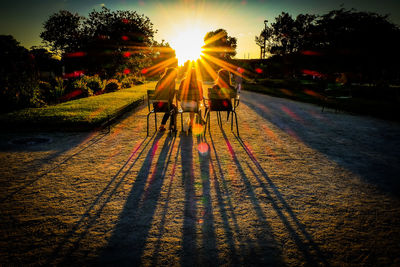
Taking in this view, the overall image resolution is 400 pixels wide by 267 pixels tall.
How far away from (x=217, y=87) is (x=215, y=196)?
15.1 feet

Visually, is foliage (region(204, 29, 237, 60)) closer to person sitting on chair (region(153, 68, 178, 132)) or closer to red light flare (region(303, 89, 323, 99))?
red light flare (region(303, 89, 323, 99))

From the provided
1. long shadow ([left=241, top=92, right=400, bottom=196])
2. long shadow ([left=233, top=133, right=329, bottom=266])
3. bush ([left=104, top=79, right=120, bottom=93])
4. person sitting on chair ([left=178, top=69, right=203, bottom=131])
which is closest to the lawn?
long shadow ([left=241, top=92, right=400, bottom=196])

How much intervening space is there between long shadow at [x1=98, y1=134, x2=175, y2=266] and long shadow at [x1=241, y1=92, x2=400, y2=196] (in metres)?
3.58

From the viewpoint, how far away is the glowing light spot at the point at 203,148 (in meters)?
5.21

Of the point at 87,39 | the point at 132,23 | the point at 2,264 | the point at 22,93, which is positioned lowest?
the point at 2,264

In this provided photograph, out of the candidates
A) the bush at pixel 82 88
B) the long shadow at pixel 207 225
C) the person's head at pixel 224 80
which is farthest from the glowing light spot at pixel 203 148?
the bush at pixel 82 88

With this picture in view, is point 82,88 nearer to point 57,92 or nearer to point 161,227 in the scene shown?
point 57,92

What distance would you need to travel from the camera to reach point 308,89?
2211 centimetres

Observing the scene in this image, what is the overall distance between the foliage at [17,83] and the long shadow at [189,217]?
9.16 meters

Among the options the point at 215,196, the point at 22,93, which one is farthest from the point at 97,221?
the point at 22,93

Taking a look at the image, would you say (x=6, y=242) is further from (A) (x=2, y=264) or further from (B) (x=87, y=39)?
(B) (x=87, y=39)

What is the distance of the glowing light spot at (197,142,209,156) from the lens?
5212mm

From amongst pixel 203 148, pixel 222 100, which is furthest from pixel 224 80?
pixel 203 148

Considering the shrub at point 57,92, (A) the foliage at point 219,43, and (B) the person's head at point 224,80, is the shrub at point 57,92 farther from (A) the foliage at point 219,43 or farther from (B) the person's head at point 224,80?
(A) the foliage at point 219,43
